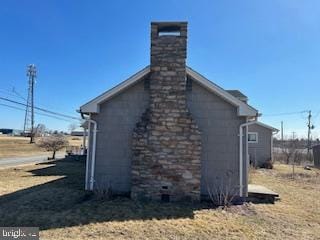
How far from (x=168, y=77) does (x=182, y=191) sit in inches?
140

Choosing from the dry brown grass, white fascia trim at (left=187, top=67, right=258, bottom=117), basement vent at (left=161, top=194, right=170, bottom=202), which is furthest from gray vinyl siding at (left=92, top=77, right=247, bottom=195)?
the dry brown grass

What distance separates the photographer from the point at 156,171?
30.7 feet

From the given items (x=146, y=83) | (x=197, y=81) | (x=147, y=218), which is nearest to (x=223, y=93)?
(x=197, y=81)

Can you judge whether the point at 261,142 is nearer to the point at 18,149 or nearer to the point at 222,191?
the point at 222,191

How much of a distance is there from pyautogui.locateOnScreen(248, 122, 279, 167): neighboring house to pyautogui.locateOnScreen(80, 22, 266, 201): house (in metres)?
14.3

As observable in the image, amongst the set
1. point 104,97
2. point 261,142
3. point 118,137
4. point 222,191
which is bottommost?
point 222,191

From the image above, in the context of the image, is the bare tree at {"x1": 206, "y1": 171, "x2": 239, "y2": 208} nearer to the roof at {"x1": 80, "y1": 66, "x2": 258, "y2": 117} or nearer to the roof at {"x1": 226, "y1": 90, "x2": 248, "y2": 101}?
the roof at {"x1": 80, "y1": 66, "x2": 258, "y2": 117}

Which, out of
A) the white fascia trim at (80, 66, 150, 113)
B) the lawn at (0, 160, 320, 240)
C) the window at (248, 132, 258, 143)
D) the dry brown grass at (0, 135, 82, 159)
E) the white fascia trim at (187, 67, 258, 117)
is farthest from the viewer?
the dry brown grass at (0, 135, 82, 159)

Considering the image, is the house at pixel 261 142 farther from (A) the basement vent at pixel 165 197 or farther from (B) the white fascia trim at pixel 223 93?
(A) the basement vent at pixel 165 197

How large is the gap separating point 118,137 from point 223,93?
3752mm

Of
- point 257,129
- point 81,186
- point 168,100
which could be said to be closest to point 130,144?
point 168,100

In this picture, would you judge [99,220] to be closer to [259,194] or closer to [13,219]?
[13,219]

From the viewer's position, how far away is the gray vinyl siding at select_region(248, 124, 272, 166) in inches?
922

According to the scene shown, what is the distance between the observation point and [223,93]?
32.6 ft
